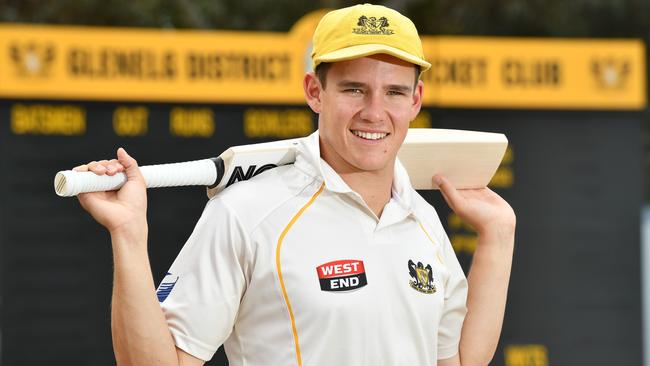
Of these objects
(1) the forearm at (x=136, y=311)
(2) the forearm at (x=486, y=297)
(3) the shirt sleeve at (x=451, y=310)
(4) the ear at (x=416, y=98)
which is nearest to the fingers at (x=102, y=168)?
(1) the forearm at (x=136, y=311)

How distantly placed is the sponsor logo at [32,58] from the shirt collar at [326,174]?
11.5ft

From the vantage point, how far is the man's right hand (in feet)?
7.00

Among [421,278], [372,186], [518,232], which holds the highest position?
[372,186]

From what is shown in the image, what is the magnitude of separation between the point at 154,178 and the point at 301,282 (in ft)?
1.10

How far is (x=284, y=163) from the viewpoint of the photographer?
2.57 metres

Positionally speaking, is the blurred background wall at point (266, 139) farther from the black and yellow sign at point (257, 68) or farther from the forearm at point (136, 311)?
the forearm at point (136, 311)

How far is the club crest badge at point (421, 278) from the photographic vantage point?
2.44 m

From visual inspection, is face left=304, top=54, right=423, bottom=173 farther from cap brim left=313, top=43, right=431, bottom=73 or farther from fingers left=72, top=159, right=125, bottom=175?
fingers left=72, top=159, right=125, bottom=175

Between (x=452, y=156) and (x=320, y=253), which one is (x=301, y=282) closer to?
(x=320, y=253)

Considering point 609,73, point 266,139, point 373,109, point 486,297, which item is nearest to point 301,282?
point 373,109

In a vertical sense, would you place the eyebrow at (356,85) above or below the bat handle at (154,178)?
above

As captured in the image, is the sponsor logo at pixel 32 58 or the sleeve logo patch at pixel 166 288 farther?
the sponsor logo at pixel 32 58

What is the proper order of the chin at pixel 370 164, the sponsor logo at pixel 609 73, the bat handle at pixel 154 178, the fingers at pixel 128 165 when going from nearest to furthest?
1. the bat handle at pixel 154 178
2. the fingers at pixel 128 165
3. the chin at pixel 370 164
4. the sponsor logo at pixel 609 73

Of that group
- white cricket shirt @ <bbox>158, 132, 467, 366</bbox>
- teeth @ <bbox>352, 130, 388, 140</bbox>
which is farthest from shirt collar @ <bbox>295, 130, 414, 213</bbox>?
teeth @ <bbox>352, 130, 388, 140</bbox>
